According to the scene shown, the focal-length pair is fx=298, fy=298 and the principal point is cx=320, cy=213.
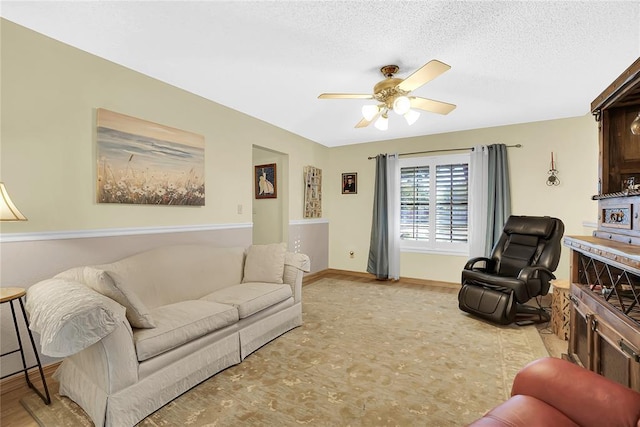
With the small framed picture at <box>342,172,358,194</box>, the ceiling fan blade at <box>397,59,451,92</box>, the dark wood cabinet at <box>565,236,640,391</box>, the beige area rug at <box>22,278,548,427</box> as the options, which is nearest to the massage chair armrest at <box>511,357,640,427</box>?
the dark wood cabinet at <box>565,236,640,391</box>

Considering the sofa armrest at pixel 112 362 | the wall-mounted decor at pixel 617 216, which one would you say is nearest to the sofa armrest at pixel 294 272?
the sofa armrest at pixel 112 362

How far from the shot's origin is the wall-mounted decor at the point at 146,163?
8.11 ft

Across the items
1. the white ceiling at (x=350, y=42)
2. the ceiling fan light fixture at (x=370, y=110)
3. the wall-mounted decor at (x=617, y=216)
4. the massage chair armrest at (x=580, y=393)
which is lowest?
the massage chair armrest at (x=580, y=393)

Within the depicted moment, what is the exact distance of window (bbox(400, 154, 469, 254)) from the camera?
15.1 ft

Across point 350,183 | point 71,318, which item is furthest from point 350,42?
point 350,183

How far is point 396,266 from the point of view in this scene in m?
5.00

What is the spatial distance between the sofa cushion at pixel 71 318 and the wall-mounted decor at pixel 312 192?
3.60 metres

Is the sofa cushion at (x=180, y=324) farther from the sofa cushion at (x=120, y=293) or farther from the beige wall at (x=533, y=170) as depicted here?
the beige wall at (x=533, y=170)

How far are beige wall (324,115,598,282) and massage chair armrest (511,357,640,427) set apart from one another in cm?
358

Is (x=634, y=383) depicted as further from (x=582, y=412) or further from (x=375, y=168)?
(x=375, y=168)

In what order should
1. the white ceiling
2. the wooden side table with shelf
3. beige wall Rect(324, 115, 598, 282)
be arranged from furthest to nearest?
1. beige wall Rect(324, 115, 598, 282)
2. the wooden side table with shelf
3. the white ceiling

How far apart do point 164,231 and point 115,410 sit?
1637 mm

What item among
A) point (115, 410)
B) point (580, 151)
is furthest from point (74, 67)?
point (580, 151)

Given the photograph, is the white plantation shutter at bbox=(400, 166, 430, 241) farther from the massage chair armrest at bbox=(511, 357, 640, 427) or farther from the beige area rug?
the massage chair armrest at bbox=(511, 357, 640, 427)
